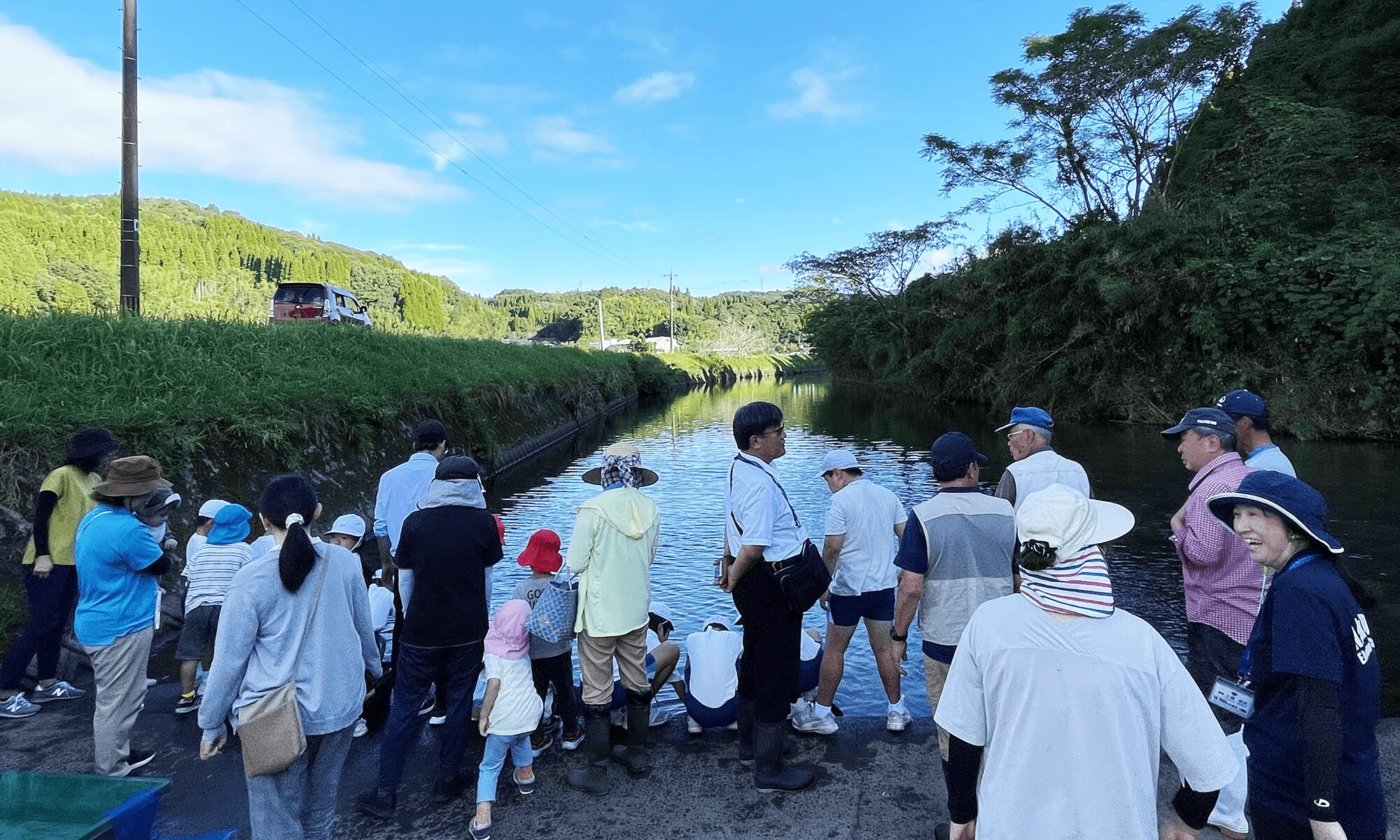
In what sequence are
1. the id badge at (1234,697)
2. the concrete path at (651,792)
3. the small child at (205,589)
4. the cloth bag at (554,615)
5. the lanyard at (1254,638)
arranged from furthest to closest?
the small child at (205,589), the cloth bag at (554,615), the concrete path at (651,792), the id badge at (1234,697), the lanyard at (1254,638)

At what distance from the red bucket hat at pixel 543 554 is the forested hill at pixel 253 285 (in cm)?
819

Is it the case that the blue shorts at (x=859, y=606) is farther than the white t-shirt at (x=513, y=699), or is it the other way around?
the blue shorts at (x=859, y=606)

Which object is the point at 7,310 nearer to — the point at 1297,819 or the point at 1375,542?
the point at 1297,819

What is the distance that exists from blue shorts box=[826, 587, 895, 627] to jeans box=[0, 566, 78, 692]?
5044mm

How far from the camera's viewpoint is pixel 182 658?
15.2ft

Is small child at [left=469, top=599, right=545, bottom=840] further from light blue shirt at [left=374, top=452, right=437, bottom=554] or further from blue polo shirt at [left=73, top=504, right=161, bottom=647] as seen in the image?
blue polo shirt at [left=73, top=504, right=161, bottom=647]

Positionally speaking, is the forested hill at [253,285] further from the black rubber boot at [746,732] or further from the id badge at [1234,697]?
the id badge at [1234,697]

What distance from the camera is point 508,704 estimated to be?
364 cm

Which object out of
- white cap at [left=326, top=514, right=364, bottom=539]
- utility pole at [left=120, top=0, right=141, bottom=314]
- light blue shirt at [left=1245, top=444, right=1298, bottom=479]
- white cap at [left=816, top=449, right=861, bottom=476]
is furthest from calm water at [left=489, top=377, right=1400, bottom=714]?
utility pole at [left=120, top=0, right=141, bottom=314]

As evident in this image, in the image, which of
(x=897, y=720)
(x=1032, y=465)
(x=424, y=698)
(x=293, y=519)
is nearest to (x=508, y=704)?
(x=424, y=698)

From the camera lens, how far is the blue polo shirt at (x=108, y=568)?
12.0 feet

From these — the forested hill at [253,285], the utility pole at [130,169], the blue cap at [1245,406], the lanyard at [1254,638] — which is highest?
the forested hill at [253,285]

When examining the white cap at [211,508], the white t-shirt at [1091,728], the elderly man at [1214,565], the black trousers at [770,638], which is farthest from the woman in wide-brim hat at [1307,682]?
the white cap at [211,508]

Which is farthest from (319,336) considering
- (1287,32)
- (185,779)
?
(1287,32)
